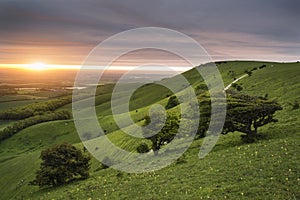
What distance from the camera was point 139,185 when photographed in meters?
26.8

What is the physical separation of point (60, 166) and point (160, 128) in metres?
14.7

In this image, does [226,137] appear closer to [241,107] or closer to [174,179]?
[241,107]

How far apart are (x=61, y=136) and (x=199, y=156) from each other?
8709 centimetres

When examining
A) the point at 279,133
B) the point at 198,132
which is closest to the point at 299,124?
the point at 279,133

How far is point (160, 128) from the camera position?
136ft

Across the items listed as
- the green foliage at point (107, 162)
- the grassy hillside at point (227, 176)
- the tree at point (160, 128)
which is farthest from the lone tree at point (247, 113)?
the green foliage at point (107, 162)

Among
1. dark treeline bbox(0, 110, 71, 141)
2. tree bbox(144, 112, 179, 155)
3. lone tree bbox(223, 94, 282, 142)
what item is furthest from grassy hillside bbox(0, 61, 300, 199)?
dark treeline bbox(0, 110, 71, 141)

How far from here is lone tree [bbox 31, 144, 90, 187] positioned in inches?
1499

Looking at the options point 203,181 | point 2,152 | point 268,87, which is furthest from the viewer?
point 2,152

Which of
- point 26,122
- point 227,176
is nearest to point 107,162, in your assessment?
point 227,176

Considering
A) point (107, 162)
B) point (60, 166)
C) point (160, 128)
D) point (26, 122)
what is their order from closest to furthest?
1. point (60, 166)
2. point (160, 128)
3. point (107, 162)
4. point (26, 122)

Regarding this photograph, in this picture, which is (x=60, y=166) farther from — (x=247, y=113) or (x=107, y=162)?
(x=247, y=113)

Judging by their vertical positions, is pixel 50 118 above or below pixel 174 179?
below

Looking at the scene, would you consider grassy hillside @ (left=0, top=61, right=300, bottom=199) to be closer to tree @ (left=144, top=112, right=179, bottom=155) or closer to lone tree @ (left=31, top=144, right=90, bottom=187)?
tree @ (left=144, top=112, right=179, bottom=155)
